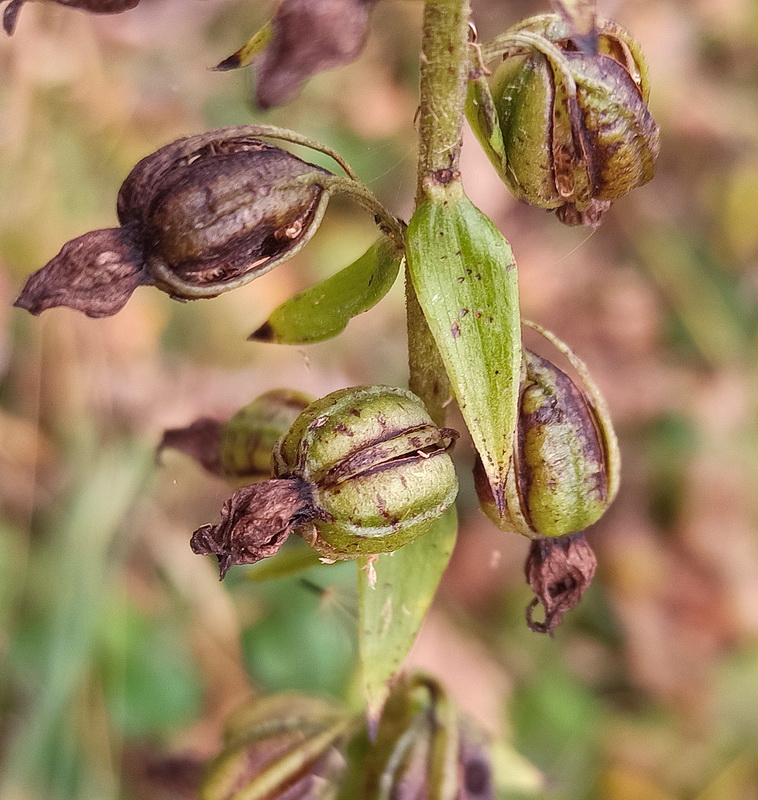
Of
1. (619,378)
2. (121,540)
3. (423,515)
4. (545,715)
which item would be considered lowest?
(545,715)

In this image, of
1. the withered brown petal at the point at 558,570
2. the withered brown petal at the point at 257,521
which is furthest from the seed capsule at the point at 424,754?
the withered brown petal at the point at 257,521

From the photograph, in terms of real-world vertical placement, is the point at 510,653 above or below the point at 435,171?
below

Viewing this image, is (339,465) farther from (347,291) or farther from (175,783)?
(175,783)

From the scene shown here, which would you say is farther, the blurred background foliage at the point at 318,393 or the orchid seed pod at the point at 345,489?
the blurred background foliage at the point at 318,393

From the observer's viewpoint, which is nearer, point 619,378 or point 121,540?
point 121,540

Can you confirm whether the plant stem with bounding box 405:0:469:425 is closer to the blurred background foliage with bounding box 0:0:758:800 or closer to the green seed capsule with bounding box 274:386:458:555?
the green seed capsule with bounding box 274:386:458:555

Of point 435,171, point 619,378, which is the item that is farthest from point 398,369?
point 435,171

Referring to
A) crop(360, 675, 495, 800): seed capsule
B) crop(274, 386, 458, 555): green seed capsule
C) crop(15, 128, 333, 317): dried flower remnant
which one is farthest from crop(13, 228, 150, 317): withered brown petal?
crop(360, 675, 495, 800): seed capsule

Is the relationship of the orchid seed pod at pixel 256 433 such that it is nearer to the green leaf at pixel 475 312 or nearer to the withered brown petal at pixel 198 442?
the withered brown petal at pixel 198 442
